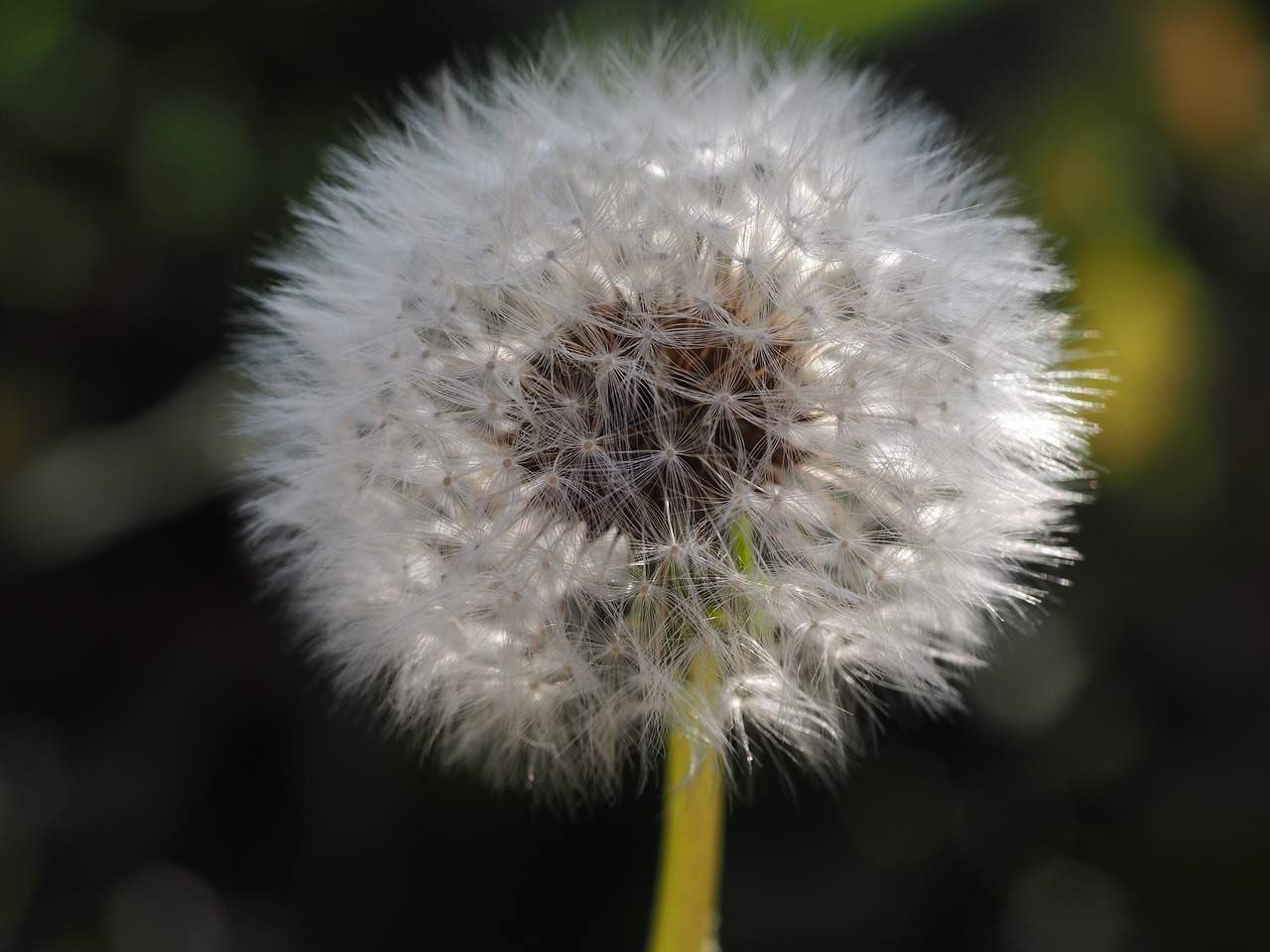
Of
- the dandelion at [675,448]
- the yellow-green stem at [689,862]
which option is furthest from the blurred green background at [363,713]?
the yellow-green stem at [689,862]

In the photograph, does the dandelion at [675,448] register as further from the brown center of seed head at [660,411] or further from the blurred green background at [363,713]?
the blurred green background at [363,713]

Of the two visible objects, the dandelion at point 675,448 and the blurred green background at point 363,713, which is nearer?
the dandelion at point 675,448

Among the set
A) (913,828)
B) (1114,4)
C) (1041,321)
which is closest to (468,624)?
(1041,321)

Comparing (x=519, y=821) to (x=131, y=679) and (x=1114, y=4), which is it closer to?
(x=131, y=679)

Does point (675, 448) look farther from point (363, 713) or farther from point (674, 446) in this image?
point (363, 713)

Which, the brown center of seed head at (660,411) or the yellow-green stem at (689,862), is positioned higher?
the brown center of seed head at (660,411)

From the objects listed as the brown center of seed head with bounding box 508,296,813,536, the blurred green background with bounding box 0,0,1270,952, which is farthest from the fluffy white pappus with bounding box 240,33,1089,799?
the blurred green background with bounding box 0,0,1270,952
